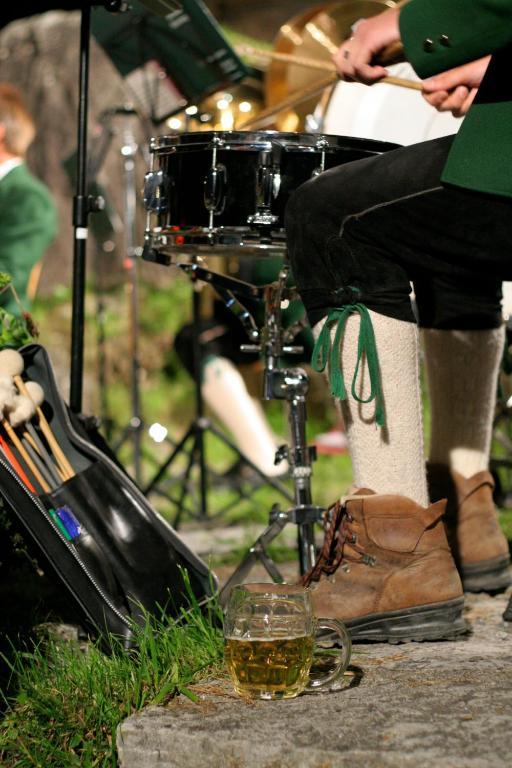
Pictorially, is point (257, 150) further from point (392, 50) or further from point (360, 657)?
point (360, 657)

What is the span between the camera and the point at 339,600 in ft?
6.64

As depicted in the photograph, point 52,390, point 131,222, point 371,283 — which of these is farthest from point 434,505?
point 131,222

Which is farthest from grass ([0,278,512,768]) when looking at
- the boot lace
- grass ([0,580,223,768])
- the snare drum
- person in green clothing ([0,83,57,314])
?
person in green clothing ([0,83,57,314])

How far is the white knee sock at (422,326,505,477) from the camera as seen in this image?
2498 millimetres

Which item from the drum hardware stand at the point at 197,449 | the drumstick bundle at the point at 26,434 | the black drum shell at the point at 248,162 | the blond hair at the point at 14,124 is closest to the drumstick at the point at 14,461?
the drumstick bundle at the point at 26,434

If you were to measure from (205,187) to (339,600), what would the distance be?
0.90 metres

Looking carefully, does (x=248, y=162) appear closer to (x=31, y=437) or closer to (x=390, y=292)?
(x=390, y=292)

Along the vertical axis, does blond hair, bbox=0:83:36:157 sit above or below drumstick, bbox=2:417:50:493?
above

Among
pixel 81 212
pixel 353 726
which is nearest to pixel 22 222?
pixel 81 212

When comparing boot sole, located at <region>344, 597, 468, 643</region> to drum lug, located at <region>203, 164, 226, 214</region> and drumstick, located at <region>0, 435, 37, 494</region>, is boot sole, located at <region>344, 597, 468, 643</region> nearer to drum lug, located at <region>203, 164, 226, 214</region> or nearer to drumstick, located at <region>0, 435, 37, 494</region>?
drumstick, located at <region>0, 435, 37, 494</region>

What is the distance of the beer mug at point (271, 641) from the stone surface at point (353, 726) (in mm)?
28

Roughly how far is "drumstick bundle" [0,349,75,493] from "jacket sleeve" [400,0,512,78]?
960mm

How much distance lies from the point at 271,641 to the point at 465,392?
1.03 metres

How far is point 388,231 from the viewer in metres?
1.94
